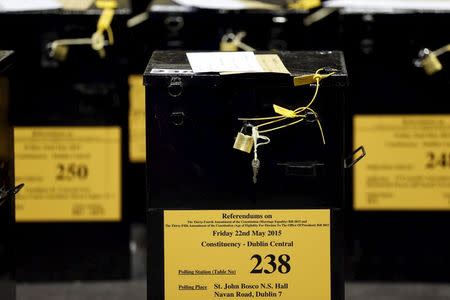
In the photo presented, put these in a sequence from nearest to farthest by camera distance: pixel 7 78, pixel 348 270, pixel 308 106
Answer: pixel 308 106 → pixel 7 78 → pixel 348 270

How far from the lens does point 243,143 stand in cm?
217

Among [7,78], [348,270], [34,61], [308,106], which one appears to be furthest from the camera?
[348,270]

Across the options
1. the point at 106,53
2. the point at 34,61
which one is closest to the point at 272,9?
the point at 106,53

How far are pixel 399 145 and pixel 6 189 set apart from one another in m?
1.39

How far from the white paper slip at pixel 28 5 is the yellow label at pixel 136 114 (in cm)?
47

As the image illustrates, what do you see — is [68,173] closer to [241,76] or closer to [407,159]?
[407,159]

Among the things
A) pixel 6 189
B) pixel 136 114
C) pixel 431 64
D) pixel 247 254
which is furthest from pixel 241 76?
pixel 136 114

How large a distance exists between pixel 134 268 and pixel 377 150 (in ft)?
3.28

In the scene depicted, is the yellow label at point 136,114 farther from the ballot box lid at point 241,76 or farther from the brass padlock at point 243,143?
the brass padlock at point 243,143

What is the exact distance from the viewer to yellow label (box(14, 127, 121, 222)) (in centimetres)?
329

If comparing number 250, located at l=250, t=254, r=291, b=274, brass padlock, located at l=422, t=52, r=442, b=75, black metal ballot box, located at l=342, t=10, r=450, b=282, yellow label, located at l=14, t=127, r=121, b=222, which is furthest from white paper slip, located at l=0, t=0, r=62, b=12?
number 250, located at l=250, t=254, r=291, b=274

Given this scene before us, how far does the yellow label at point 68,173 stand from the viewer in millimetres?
3291

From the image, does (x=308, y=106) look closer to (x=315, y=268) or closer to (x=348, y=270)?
(x=315, y=268)

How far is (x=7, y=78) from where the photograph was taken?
2.46 meters
